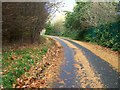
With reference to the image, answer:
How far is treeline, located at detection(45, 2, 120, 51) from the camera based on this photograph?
2261 centimetres

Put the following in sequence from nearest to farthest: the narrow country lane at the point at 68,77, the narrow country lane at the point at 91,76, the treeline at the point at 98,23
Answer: the narrow country lane at the point at 68,77 → the narrow country lane at the point at 91,76 → the treeline at the point at 98,23

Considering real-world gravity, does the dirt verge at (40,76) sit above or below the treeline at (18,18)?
below

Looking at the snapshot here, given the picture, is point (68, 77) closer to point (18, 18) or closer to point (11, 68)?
point (11, 68)

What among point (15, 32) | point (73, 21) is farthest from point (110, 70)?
point (73, 21)

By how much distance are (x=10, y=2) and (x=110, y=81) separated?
7.85 metres

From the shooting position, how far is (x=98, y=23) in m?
28.6

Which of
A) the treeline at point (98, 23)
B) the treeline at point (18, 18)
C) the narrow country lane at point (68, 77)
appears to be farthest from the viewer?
the treeline at point (98, 23)

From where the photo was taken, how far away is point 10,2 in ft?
50.8

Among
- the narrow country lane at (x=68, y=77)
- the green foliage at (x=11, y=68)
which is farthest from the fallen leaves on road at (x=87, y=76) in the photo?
the green foliage at (x=11, y=68)

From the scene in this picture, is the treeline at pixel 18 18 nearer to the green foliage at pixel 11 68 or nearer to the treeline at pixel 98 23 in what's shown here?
the green foliage at pixel 11 68

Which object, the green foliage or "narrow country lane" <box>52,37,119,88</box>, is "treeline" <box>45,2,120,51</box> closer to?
"narrow country lane" <box>52,37,119,88</box>

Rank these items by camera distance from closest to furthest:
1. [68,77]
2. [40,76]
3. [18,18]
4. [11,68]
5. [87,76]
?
1. [40,76]
2. [68,77]
3. [11,68]
4. [87,76]
5. [18,18]

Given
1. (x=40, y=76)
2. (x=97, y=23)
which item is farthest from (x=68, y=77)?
(x=97, y=23)

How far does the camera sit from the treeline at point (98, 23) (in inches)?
890
